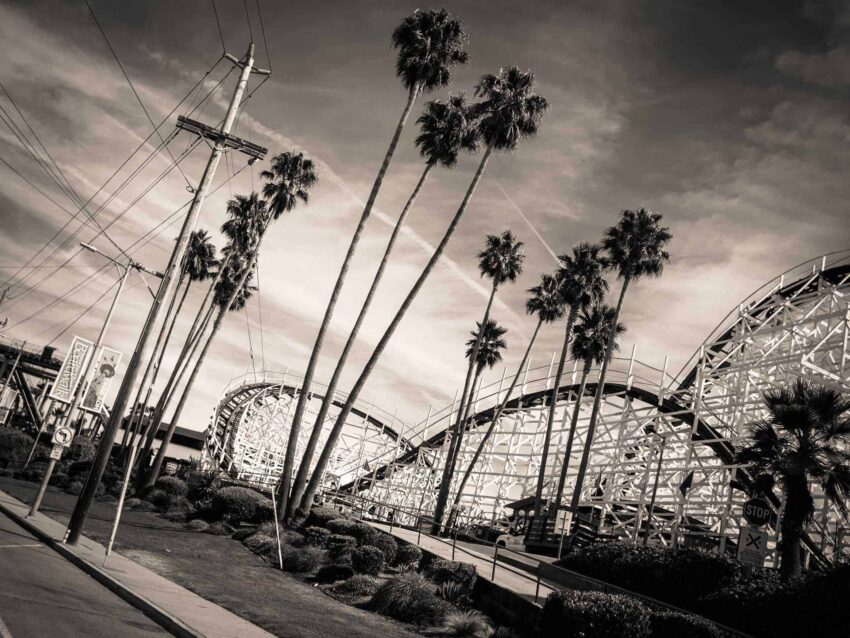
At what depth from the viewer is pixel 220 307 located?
41.0m

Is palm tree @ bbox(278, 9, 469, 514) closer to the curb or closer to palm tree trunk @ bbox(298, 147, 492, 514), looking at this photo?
palm tree trunk @ bbox(298, 147, 492, 514)

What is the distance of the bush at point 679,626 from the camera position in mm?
10599

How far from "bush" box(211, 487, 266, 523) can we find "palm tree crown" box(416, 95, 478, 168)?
16.4 m

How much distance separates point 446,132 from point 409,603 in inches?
821

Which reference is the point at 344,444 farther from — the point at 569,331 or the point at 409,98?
the point at 409,98

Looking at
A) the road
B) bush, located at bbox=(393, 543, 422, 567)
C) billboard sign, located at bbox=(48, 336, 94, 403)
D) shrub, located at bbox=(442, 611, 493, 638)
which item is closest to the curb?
the road

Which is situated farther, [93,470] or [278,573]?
[278,573]

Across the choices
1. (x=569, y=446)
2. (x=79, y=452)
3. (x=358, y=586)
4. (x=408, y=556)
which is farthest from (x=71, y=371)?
(x=569, y=446)

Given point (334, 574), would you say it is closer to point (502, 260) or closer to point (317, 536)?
point (317, 536)

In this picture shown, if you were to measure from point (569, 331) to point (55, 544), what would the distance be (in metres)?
29.6

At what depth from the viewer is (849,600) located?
37.4ft

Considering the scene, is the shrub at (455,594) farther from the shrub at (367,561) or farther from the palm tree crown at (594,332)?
the palm tree crown at (594,332)

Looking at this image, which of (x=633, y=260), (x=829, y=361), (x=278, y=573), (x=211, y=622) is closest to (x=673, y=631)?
(x=211, y=622)

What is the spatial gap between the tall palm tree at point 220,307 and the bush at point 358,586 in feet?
59.0
